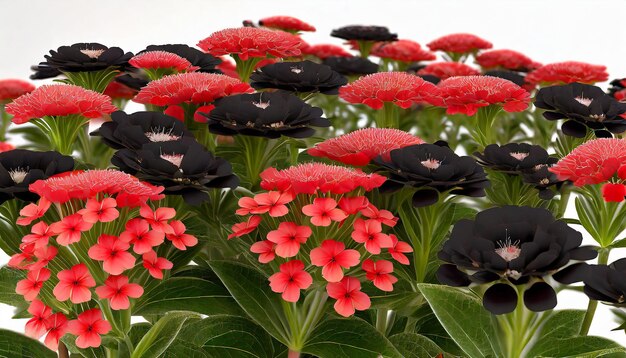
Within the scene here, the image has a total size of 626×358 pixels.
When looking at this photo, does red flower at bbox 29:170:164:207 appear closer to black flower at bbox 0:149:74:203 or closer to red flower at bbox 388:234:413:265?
black flower at bbox 0:149:74:203

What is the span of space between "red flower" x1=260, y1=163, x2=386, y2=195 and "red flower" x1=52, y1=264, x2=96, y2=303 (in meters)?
0.21

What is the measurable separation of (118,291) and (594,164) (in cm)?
57

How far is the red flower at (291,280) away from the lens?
0.85 metres

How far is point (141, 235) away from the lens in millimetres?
822

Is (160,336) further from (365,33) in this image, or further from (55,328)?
(365,33)

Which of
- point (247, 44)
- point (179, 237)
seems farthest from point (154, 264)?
point (247, 44)

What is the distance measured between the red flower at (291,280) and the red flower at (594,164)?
0.33m

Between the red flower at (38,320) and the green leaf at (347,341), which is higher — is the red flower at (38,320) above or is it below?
above

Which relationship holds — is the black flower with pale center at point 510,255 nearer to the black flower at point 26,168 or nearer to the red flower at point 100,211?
the red flower at point 100,211

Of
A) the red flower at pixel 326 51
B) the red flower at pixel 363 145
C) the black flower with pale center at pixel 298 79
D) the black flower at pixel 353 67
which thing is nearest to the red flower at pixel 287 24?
the black flower at pixel 353 67

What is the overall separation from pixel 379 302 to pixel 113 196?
0.37 meters

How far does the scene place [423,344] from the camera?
100 centimetres

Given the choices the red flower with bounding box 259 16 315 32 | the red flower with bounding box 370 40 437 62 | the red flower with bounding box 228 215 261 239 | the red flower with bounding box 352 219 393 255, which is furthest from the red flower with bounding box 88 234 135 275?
the red flower with bounding box 370 40 437 62

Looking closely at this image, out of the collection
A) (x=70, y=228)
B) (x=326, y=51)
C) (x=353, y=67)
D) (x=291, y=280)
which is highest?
(x=70, y=228)
